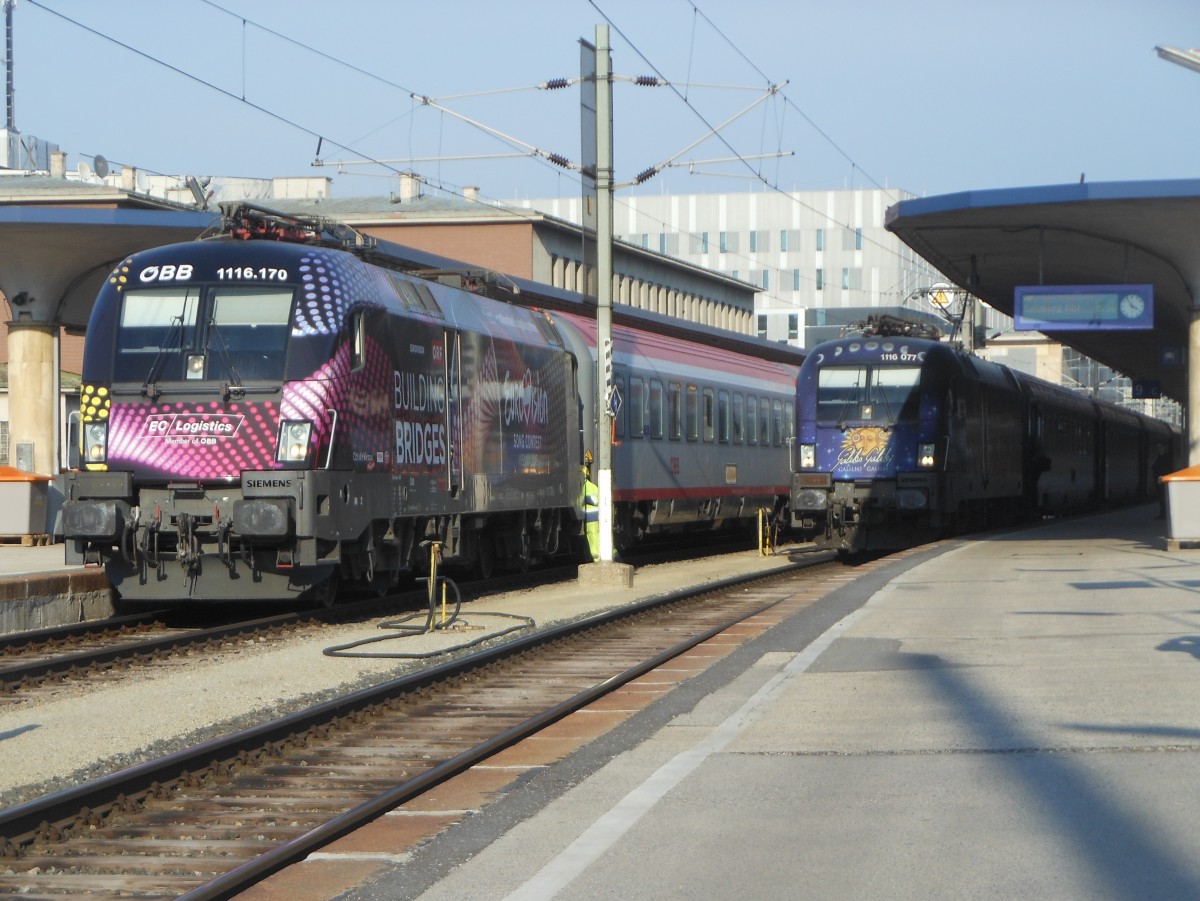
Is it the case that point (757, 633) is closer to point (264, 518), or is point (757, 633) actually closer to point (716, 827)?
point (264, 518)

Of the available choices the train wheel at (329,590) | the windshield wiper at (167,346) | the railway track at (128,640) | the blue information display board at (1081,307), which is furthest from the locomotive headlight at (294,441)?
the blue information display board at (1081,307)

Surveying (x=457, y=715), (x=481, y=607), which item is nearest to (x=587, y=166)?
(x=481, y=607)

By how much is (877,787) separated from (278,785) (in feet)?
10.0

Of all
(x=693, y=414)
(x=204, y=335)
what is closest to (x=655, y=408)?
(x=693, y=414)

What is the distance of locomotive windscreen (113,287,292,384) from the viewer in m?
14.7

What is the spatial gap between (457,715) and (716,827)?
4.05 meters

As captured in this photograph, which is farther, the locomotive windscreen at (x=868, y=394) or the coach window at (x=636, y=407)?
the locomotive windscreen at (x=868, y=394)

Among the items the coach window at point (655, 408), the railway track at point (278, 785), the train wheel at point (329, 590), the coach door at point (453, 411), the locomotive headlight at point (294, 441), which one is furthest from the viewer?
the coach window at point (655, 408)

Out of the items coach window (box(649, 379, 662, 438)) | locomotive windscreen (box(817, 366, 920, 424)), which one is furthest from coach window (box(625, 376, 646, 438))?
locomotive windscreen (box(817, 366, 920, 424))

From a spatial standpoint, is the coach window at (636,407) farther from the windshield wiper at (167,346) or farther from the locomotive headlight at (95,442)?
the locomotive headlight at (95,442)

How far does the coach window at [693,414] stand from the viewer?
2744 centimetres

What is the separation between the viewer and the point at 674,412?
87.6 feet

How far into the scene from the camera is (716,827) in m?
6.71

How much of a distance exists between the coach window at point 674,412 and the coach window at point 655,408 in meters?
0.43
